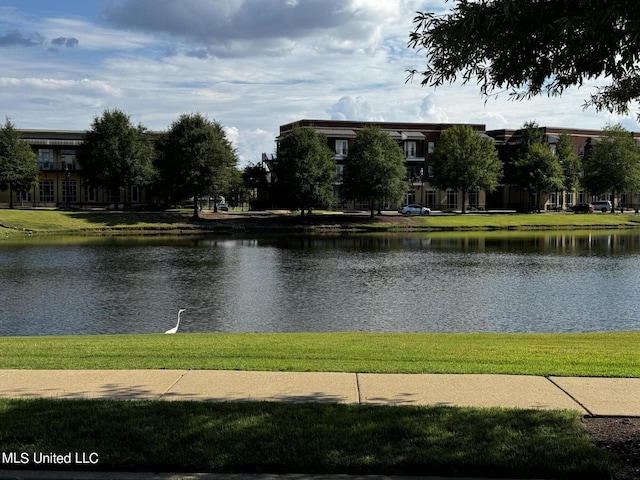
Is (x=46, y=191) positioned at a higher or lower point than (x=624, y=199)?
higher

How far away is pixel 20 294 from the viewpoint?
2636 cm

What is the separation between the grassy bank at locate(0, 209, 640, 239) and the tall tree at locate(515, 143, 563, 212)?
577 centimetres

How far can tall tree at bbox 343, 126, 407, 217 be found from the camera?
77.6 meters

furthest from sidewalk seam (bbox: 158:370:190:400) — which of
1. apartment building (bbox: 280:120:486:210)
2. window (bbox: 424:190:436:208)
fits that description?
window (bbox: 424:190:436:208)

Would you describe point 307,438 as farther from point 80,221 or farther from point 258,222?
point 258,222

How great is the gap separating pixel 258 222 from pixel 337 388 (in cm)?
6658

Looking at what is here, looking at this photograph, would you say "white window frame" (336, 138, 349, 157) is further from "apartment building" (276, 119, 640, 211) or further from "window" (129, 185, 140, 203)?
"window" (129, 185, 140, 203)

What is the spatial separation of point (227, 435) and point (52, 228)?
2547 inches

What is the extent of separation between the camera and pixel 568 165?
318ft

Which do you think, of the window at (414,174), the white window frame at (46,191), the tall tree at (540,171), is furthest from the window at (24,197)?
the tall tree at (540,171)

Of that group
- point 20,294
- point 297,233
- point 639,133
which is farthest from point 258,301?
point 639,133

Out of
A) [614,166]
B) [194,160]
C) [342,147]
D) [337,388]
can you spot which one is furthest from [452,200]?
[337,388]

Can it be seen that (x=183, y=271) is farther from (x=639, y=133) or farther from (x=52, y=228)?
(x=639, y=133)

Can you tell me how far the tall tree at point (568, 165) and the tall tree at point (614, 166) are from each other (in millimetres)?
1637
